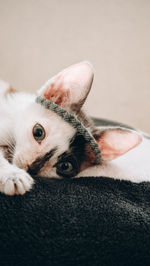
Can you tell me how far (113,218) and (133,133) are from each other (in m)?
0.34

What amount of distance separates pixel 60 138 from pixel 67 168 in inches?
4.6

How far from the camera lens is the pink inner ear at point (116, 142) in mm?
802

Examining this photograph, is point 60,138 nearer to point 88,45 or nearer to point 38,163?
point 38,163

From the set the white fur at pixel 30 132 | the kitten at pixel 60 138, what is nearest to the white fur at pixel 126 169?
the kitten at pixel 60 138

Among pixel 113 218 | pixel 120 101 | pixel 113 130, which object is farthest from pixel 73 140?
pixel 120 101

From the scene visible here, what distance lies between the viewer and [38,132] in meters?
0.76

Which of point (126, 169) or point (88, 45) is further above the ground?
point (88, 45)

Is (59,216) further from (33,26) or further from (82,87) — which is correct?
(33,26)

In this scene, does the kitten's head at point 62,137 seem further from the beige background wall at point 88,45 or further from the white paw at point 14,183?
the beige background wall at point 88,45

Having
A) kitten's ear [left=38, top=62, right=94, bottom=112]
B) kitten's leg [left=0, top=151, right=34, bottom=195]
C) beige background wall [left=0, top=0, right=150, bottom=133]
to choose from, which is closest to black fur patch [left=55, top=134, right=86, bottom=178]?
kitten's ear [left=38, top=62, right=94, bottom=112]

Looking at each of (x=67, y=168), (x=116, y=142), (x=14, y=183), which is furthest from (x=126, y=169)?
(x=14, y=183)

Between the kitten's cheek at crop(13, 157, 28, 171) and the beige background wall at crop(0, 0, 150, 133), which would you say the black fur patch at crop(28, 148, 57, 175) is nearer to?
the kitten's cheek at crop(13, 157, 28, 171)

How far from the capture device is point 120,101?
2238mm

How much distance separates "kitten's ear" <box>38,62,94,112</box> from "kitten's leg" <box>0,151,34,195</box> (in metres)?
0.34
